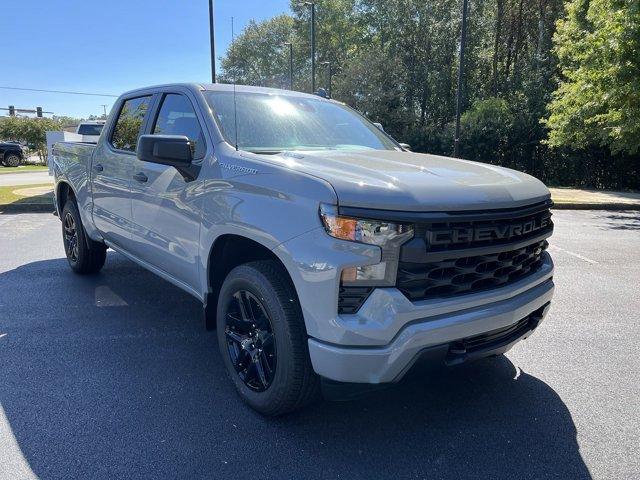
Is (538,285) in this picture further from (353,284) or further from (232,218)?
(232,218)

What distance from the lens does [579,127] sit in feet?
51.5

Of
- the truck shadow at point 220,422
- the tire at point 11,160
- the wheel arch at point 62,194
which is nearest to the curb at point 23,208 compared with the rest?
the wheel arch at point 62,194

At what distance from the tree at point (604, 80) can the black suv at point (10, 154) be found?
31798 mm

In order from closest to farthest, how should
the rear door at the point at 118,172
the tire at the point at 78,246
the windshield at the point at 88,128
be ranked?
the rear door at the point at 118,172
the tire at the point at 78,246
the windshield at the point at 88,128

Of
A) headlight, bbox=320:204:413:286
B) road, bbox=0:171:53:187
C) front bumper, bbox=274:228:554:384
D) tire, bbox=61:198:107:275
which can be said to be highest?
headlight, bbox=320:204:413:286

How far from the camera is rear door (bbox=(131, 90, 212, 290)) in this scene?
338 centimetres

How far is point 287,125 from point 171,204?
987 mm

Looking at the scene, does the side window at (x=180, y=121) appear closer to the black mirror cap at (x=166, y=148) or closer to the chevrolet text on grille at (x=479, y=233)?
the black mirror cap at (x=166, y=148)

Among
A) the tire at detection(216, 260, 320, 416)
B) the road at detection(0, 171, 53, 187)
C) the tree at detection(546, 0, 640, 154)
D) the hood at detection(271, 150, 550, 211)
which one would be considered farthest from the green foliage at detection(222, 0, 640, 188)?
the road at detection(0, 171, 53, 187)

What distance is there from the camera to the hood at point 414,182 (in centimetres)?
237

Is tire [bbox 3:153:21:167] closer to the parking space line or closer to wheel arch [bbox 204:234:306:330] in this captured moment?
the parking space line

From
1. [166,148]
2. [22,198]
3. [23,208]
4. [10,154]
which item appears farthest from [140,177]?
[10,154]

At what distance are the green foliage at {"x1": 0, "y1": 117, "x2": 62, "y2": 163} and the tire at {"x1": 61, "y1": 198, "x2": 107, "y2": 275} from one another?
47666 mm

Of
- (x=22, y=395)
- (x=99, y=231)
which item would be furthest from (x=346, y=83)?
(x=22, y=395)
